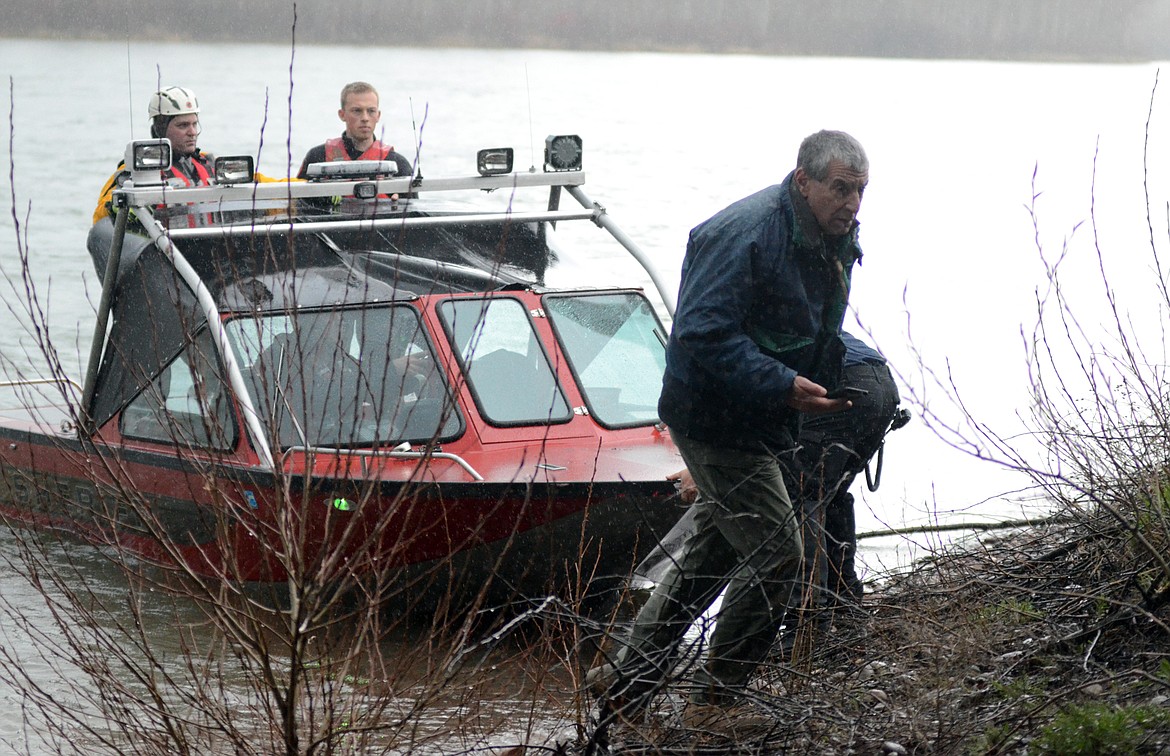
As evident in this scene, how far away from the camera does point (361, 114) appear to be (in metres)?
8.24

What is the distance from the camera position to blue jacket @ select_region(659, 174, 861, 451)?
4094mm

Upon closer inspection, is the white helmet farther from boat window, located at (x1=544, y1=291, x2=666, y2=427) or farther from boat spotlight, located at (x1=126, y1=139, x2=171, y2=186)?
boat window, located at (x1=544, y1=291, x2=666, y2=427)

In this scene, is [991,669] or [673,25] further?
[673,25]

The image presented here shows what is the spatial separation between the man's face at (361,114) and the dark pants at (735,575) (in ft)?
14.6

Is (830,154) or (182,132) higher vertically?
(830,154)

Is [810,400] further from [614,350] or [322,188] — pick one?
[322,188]

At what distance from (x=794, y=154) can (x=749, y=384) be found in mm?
Answer: 32705

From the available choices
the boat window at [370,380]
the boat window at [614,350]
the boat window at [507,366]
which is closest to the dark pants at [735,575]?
the boat window at [370,380]

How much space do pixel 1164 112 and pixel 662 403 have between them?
3624 centimetres

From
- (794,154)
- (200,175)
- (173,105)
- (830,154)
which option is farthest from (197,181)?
(794,154)

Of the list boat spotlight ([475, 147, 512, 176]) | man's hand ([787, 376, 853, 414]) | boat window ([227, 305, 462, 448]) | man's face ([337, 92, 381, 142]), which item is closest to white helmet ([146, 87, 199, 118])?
man's face ([337, 92, 381, 142])

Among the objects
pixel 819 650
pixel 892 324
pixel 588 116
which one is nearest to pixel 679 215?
pixel 892 324

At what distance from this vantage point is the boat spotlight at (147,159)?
654cm

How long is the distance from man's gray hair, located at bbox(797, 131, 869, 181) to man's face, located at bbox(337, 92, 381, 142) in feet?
14.7
